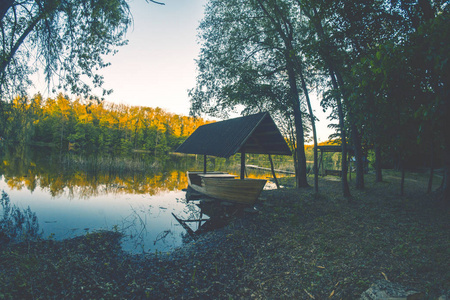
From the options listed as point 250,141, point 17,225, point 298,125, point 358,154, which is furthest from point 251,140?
point 17,225

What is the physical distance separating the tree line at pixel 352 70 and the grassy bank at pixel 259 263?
301cm

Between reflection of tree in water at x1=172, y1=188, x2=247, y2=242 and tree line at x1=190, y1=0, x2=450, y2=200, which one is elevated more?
tree line at x1=190, y1=0, x2=450, y2=200

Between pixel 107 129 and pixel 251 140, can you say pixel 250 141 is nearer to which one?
pixel 251 140

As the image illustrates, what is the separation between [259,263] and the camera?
5055 mm

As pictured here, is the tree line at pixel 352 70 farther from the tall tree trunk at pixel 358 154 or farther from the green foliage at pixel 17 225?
the green foliage at pixel 17 225

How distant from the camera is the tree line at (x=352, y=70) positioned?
6195mm

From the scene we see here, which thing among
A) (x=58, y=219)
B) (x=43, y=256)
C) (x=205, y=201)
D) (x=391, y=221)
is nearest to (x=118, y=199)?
(x=58, y=219)

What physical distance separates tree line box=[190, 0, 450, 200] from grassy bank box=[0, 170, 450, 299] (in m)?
3.01

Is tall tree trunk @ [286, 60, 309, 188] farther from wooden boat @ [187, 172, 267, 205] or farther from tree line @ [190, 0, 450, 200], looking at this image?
wooden boat @ [187, 172, 267, 205]

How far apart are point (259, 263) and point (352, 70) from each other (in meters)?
6.81

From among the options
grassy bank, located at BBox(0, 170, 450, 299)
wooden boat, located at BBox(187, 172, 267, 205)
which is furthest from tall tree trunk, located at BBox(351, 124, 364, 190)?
wooden boat, located at BBox(187, 172, 267, 205)

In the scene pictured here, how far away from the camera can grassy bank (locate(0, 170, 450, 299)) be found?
3.85m

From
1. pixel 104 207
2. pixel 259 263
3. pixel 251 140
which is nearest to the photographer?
pixel 259 263

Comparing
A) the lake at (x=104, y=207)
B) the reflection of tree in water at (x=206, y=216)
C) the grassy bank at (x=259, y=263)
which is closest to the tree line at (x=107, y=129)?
the lake at (x=104, y=207)
